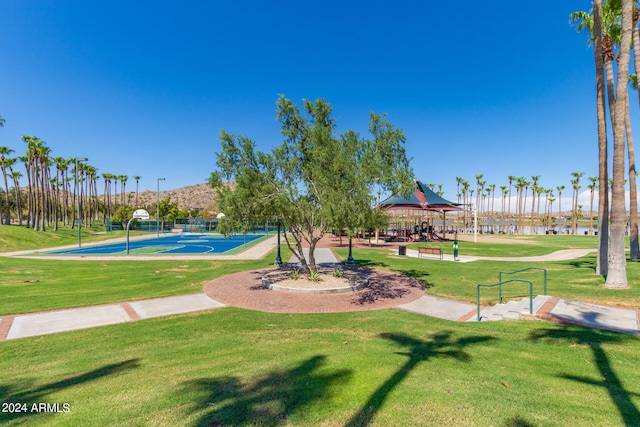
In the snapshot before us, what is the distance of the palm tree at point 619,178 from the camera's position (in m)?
10.6

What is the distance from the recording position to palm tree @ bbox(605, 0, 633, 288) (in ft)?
34.8

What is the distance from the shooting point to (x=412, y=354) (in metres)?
5.62

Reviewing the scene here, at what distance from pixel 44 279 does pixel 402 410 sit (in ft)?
55.7

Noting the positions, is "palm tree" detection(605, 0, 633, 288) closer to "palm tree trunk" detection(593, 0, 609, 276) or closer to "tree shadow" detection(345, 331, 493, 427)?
"palm tree trunk" detection(593, 0, 609, 276)

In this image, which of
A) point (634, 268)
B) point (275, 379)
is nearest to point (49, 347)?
point (275, 379)

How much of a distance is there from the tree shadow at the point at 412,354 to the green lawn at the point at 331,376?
0.07 feet

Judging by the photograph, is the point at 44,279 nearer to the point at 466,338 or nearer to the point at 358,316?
the point at 358,316

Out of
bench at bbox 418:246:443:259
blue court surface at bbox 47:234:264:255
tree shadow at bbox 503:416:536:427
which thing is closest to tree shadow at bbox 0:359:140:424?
tree shadow at bbox 503:416:536:427

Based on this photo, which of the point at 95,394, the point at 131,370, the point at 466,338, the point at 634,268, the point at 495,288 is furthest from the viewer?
the point at 634,268

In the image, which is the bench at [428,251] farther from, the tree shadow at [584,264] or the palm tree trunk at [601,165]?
the palm tree trunk at [601,165]

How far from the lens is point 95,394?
420 centimetres

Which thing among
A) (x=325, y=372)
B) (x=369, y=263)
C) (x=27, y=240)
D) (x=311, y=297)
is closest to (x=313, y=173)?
(x=311, y=297)

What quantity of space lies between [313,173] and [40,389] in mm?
8490

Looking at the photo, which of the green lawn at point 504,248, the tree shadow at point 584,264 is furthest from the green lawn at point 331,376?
the green lawn at point 504,248
